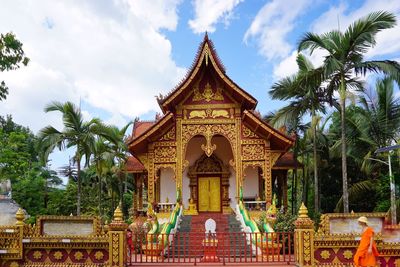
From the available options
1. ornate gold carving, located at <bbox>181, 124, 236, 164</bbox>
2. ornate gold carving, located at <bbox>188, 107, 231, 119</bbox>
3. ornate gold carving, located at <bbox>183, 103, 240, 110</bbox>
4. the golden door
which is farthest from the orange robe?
the golden door

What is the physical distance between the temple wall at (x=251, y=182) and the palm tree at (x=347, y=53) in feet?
16.5

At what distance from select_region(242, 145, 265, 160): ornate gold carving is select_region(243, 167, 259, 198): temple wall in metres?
2.24

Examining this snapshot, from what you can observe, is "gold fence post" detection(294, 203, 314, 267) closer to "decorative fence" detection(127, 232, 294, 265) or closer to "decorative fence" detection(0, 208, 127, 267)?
"decorative fence" detection(127, 232, 294, 265)

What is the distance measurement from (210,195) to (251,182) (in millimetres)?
1982

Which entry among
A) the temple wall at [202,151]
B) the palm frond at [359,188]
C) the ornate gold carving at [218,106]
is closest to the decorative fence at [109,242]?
the ornate gold carving at [218,106]

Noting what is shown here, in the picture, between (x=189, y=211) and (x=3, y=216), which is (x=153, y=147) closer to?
(x=189, y=211)

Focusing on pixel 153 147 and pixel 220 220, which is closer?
pixel 220 220

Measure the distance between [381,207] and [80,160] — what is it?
44.9ft

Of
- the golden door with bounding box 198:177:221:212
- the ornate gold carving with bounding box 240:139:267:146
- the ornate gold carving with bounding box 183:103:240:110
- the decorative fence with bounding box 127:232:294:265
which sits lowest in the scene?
the decorative fence with bounding box 127:232:294:265

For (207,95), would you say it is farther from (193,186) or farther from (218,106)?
(193,186)

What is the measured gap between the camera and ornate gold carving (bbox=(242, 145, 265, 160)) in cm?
1766

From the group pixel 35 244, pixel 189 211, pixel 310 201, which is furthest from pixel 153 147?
pixel 310 201

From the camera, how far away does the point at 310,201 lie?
28.7 m

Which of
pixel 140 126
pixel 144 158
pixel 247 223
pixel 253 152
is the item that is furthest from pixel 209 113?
pixel 140 126
